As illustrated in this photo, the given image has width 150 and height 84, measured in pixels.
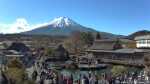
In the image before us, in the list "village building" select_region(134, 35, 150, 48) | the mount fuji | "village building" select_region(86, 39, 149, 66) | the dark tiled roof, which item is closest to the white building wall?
"village building" select_region(134, 35, 150, 48)

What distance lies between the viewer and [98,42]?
3516 centimetres

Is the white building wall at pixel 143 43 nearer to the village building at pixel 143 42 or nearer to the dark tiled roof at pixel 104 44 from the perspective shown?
the village building at pixel 143 42

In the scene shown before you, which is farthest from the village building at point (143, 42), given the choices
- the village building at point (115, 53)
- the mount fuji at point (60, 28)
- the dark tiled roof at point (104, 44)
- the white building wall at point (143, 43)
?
the mount fuji at point (60, 28)

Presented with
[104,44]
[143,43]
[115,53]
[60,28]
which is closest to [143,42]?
[143,43]

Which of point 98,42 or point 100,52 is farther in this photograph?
point 98,42

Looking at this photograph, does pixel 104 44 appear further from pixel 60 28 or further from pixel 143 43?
pixel 60 28

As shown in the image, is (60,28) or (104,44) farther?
(60,28)

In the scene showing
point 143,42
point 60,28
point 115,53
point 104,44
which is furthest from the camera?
point 60,28

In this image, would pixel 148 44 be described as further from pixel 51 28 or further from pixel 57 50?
pixel 51 28

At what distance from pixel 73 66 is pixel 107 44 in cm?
1164

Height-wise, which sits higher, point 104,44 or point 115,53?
point 104,44

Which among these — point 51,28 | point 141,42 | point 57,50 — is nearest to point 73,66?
point 57,50

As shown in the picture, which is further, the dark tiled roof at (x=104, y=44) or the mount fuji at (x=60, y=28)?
the mount fuji at (x=60, y=28)

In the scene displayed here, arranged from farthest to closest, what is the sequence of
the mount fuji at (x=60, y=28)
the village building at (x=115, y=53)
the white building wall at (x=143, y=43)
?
1. the mount fuji at (x=60, y=28)
2. the white building wall at (x=143, y=43)
3. the village building at (x=115, y=53)
